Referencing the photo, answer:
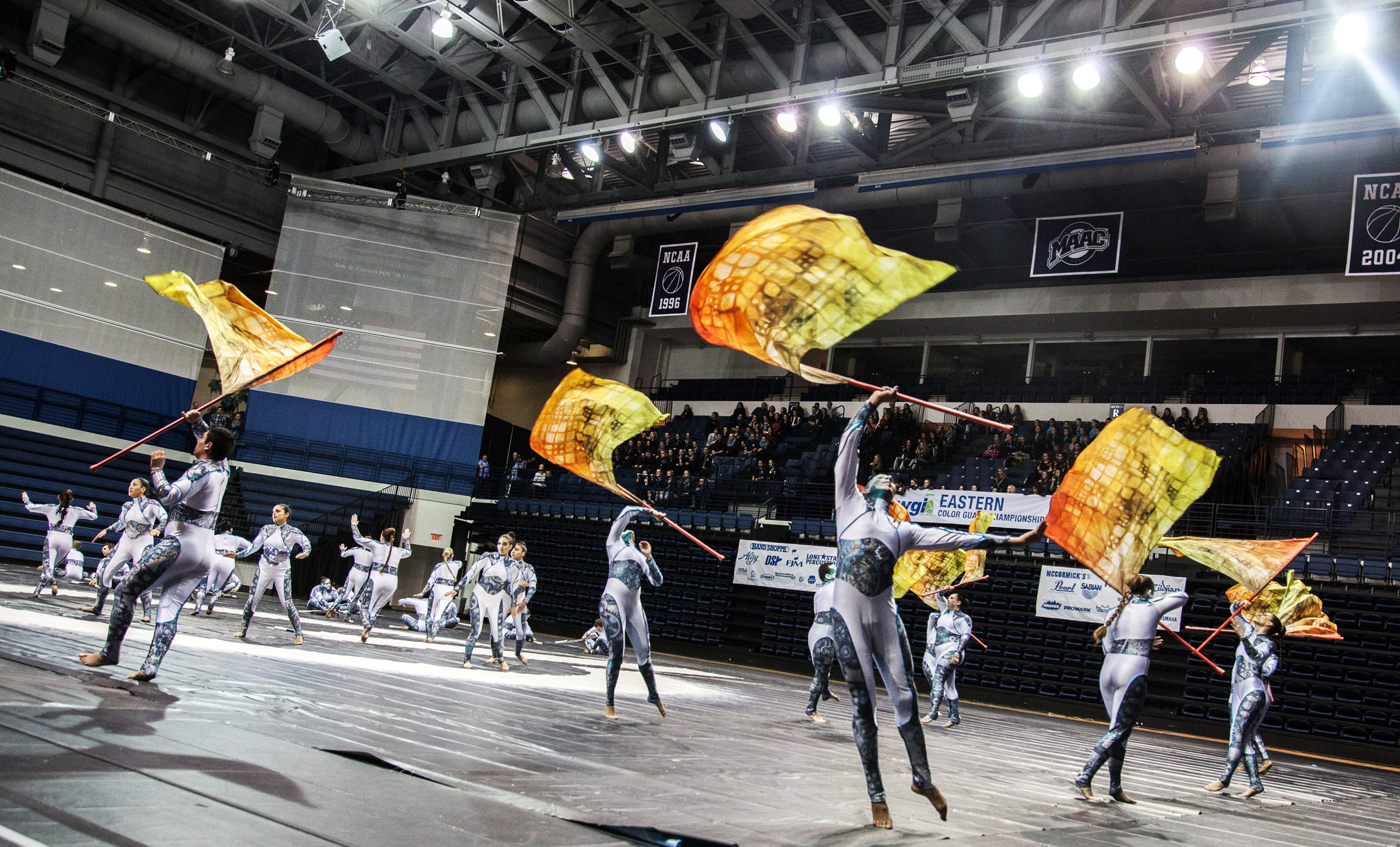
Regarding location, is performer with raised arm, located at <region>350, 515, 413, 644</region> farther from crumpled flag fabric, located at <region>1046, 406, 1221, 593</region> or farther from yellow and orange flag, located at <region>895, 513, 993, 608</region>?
crumpled flag fabric, located at <region>1046, 406, 1221, 593</region>

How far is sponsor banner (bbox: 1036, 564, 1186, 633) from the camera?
63.2ft

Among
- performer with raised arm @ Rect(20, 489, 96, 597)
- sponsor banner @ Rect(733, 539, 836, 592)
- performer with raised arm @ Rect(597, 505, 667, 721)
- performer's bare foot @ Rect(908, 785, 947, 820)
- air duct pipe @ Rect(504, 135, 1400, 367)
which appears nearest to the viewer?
performer's bare foot @ Rect(908, 785, 947, 820)

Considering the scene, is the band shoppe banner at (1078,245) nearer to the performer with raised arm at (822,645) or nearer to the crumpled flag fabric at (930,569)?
the crumpled flag fabric at (930,569)

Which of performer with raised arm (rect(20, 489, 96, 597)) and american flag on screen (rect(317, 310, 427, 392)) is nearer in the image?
performer with raised arm (rect(20, 489, 96, 597))

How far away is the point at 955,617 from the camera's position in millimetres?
14703

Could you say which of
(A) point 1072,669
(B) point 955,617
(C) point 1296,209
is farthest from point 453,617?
(C) point 1296,209

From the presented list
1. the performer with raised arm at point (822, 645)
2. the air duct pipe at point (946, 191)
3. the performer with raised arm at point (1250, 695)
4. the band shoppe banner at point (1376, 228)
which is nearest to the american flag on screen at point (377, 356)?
the air duct pipe at point (946, 191)

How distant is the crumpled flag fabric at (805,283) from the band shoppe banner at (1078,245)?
1758 centimetres

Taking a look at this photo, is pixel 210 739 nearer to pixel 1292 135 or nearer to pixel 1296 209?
pixel 1292 135

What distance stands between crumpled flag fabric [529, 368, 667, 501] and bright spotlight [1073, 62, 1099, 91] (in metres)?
12.1

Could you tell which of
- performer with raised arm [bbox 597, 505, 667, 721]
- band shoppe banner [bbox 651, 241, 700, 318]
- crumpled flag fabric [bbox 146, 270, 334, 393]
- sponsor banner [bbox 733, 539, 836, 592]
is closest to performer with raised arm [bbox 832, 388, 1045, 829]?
performer with raised arm [bbox 597, 505, 667, 721]

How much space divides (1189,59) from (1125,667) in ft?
44.3

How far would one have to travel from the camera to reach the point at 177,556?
757cm

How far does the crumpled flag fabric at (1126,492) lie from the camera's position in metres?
8.48
